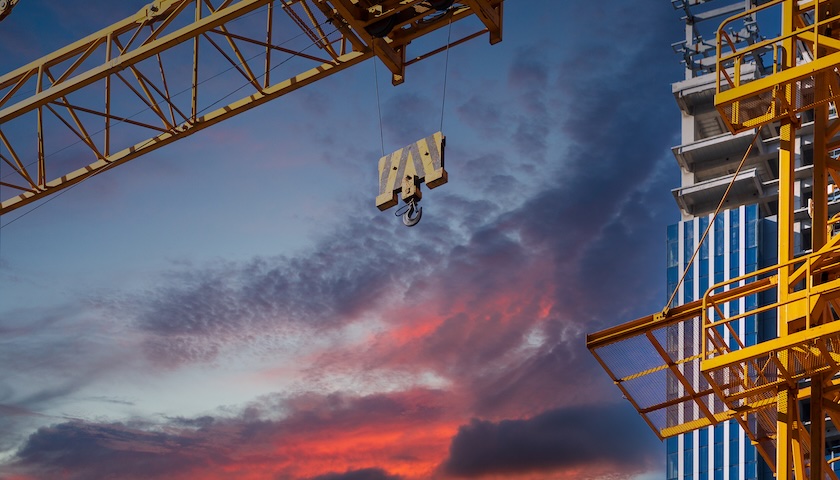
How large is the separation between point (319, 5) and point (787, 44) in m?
12.1

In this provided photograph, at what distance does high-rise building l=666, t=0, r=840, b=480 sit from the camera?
101m

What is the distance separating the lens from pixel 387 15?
33.5 meters

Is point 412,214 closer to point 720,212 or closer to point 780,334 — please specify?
point 780,334

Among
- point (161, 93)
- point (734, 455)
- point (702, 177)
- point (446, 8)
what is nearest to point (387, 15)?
point (446, 8)

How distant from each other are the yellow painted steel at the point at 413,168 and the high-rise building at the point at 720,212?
71768 mm

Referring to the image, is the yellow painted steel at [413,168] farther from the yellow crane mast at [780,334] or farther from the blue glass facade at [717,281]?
the blue glass facade at [717,281]

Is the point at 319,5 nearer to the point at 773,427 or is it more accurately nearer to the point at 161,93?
the point at 161,93

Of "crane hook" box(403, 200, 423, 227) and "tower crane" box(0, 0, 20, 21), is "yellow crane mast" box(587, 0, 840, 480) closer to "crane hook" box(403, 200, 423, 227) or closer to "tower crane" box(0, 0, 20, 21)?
"crane hook" box(403, 200, 423, 227)

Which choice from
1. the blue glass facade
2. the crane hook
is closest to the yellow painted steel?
the crane hook

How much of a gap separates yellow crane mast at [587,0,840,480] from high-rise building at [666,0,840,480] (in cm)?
7411

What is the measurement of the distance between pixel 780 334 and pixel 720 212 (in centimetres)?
9167

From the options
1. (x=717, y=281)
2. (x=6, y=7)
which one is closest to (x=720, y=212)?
(x=717, y=281)

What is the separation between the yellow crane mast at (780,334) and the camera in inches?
932

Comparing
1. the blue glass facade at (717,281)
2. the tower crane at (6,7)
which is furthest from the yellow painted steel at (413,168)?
the blue glass facade at (717,281)
